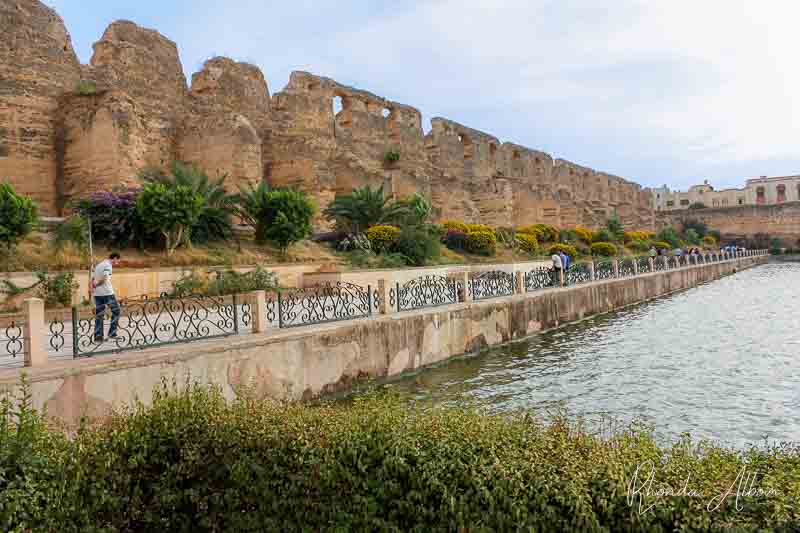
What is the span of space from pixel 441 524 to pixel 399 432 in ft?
2.12

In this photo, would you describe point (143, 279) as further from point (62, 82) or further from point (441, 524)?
point (441, 524)

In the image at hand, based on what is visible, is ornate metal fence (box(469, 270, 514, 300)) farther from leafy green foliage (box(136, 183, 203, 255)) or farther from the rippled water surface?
leafy green foliage (box(136, 183, 203, 255))

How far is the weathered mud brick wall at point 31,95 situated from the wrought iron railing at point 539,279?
14238mm

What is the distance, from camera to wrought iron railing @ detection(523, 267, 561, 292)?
16.1 meters

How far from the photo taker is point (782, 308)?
644 inches

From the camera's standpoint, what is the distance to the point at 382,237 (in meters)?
19.7

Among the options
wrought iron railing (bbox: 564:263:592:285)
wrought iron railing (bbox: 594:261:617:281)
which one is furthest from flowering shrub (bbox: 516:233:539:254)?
wrought iron railing (bbox: 564:263:592:285)

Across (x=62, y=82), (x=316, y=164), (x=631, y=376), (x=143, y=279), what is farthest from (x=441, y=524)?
(x=316, y=164)

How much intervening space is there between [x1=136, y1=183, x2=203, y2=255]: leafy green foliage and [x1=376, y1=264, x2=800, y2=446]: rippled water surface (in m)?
7.54

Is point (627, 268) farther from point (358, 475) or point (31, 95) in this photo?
point (358, 475)

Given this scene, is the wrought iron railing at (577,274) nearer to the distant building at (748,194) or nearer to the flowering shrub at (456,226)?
the flowering shrub at (456,226)

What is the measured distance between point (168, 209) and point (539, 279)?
10.2m

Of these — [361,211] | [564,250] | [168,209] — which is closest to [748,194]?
[564,250]

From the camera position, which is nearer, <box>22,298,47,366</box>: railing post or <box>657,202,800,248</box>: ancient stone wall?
<box>22,298,47,366</box>: railing post
